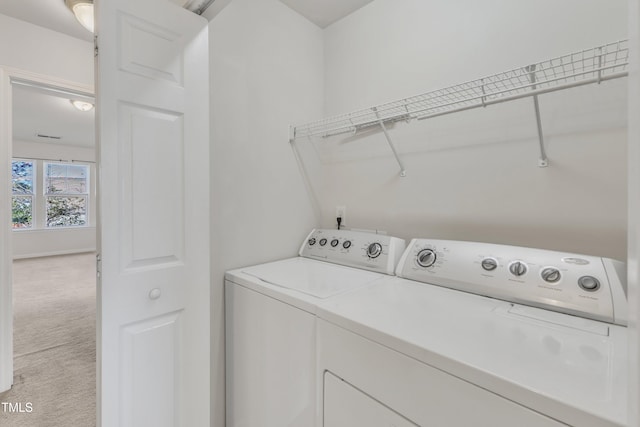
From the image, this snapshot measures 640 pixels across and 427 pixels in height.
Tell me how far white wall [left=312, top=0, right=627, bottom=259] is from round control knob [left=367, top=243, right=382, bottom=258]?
0.22m

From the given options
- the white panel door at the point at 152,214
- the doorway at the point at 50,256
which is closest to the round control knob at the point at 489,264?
the white panel door at the point at 152,214

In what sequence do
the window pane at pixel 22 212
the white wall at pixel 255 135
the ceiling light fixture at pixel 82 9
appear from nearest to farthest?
the white wall at pixel 255 135 → the ceiling light fixture at pixel 82 9 → the window pane at pixel 22 212

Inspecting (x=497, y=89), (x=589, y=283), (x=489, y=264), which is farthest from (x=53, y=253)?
(x=589, y=283)

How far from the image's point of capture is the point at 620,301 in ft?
2.76

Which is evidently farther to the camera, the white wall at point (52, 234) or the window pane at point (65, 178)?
the window pane at point (65, 178)

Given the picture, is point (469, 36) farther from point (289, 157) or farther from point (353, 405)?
point (353, 405)

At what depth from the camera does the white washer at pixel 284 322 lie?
105 centimetres

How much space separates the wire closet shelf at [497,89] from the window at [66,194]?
25.1 feet

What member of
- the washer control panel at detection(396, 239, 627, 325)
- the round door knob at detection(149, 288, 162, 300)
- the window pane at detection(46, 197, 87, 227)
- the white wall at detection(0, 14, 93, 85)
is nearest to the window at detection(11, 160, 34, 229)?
the window pane at detection(46, 197, 87, 227)

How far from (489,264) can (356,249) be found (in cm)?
67

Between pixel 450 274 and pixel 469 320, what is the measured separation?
12.8 inches

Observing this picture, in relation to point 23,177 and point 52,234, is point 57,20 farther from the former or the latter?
point 52,234

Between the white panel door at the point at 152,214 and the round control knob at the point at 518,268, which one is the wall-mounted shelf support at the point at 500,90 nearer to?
the round control knob at the point at 518,268

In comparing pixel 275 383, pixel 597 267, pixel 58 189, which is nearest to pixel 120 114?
pixel 275 383
